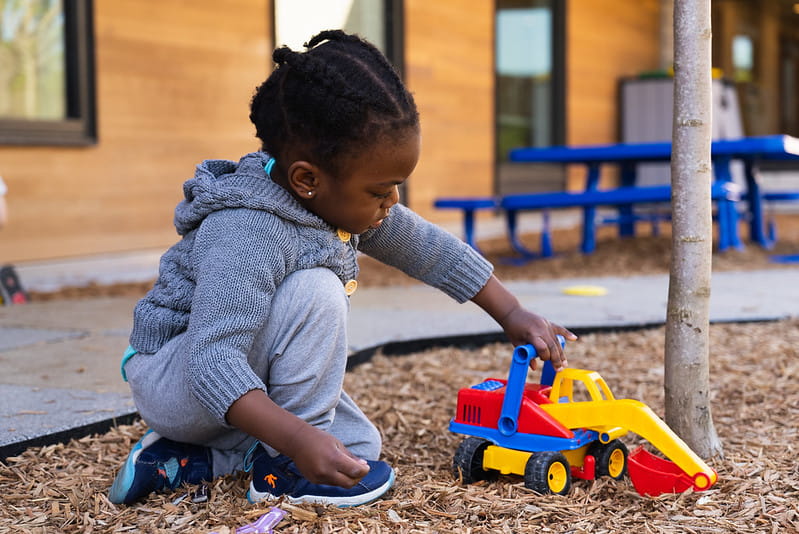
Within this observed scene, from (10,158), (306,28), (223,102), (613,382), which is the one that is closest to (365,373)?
(613,382)

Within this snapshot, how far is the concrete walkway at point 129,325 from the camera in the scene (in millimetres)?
2443

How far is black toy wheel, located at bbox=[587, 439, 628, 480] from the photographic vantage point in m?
2.05

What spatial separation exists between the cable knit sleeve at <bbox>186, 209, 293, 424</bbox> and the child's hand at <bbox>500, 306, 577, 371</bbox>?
1.95 feet

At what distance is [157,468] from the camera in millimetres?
1975

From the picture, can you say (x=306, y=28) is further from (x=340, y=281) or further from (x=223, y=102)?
(x=340, y=281)

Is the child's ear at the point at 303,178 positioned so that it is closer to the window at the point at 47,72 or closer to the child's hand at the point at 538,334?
the child's hand at the point at 538,334

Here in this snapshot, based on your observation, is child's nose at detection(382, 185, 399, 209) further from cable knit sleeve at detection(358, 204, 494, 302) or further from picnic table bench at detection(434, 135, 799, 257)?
picnic table bench at detection(434, 135, 799, 257)

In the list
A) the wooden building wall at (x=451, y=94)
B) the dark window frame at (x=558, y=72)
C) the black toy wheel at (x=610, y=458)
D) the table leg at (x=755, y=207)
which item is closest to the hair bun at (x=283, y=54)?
the black toy wheel at (x=610, y=458)

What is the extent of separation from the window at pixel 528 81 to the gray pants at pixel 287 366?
298 inches

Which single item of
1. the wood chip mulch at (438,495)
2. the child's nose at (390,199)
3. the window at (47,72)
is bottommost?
the wood chip mulch at (438,495)

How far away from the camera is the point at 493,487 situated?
2010 mm

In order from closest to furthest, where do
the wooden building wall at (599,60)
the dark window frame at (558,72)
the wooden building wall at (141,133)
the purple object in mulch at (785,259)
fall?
the wooden building wall at (141,133) < the purple object in mulch at (785,259) < the dark window frame at (558,72) < the wooden building wall at (599,60)

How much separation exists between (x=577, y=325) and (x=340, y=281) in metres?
1.89

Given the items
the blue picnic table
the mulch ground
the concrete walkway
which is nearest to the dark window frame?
the blue picnic table
